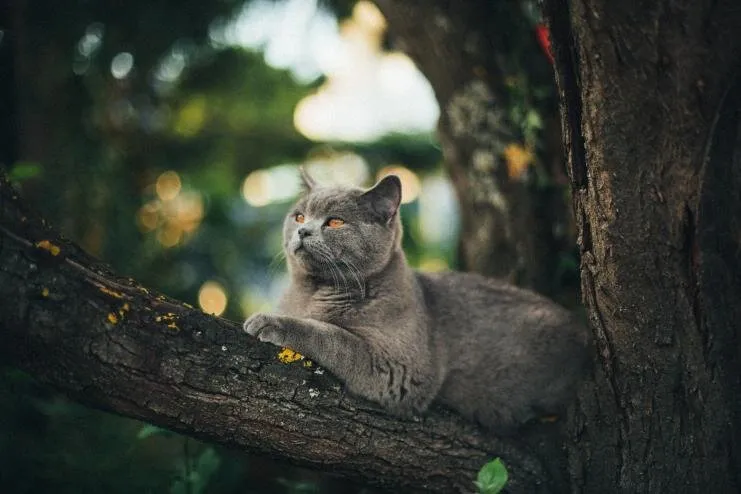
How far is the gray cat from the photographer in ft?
9.63

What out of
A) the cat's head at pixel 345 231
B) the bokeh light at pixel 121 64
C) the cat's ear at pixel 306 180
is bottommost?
the cat's head at pixel 345 231

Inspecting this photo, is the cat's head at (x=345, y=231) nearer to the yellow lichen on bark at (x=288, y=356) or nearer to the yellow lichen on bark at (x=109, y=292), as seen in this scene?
the yellow lichen on bark at (x=288, y=356)

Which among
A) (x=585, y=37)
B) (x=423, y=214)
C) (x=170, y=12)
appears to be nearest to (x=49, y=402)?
(x=170, y=12)

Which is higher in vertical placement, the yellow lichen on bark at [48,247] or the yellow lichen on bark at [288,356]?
the yellow lichen on bark at [48,247]

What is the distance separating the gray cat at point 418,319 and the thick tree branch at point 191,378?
0.80 feet

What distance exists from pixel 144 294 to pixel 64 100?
2.72m

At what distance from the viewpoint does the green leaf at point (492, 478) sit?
2.29 metres

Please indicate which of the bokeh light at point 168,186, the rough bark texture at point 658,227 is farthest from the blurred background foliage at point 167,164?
the rough bark texture at point 658,227

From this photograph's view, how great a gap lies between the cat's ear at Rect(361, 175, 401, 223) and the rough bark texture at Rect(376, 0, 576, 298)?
894mm

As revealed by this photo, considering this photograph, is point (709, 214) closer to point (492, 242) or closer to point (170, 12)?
point (492, 242)

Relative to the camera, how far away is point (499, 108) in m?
3.71

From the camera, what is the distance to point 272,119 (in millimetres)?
5766

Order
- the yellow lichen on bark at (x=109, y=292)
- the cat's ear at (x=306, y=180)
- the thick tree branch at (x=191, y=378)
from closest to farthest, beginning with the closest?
the thick tree branch at (x=191, y=378)
the yellow lichen on bark at (x=109, y=292)
the cat's ear at (x=306, y=180)

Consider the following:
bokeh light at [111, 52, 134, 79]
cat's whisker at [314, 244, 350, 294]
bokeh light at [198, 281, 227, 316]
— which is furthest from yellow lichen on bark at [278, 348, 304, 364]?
bokeh light at [111, 52, 134, 79]
